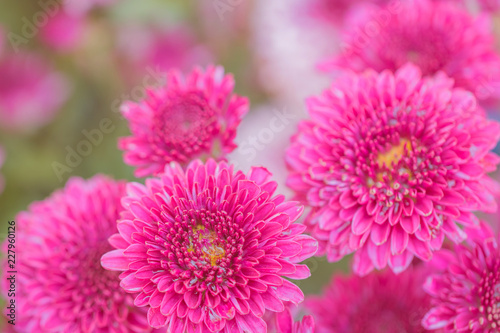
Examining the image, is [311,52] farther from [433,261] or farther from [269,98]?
[433,261]

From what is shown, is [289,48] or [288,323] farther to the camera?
[289,48]

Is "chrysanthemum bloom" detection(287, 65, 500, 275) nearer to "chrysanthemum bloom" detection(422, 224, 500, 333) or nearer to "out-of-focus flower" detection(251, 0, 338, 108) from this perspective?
"chrysanthemum bloom" detection(422, 224, 500, 333)

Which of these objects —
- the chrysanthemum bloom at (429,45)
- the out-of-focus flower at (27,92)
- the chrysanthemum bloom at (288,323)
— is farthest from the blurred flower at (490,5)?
the out-of-focus flower at (27,92)

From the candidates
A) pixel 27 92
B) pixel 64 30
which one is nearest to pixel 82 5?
pixel 64 30

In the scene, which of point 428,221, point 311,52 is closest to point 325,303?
point 428,221

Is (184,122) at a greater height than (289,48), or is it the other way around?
(289,48)

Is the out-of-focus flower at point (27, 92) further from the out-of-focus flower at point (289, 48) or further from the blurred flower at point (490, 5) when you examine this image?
the blurred flower at point (490, 5)

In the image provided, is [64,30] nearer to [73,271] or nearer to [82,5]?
[82,5]
